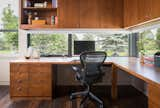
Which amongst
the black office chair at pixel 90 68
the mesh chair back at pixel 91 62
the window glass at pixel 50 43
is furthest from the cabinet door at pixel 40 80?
the window glass at pixel 50 43

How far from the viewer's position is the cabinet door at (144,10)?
283cm

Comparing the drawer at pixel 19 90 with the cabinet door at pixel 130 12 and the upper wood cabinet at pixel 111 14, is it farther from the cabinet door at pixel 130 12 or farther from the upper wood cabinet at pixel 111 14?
the cabinet door at pixel 130 12

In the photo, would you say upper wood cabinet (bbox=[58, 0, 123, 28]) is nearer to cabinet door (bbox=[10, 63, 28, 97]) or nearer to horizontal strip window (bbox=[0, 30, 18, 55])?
cabinet door (bbox=[10, 63, 28, 97])

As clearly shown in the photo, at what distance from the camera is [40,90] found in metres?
3.88

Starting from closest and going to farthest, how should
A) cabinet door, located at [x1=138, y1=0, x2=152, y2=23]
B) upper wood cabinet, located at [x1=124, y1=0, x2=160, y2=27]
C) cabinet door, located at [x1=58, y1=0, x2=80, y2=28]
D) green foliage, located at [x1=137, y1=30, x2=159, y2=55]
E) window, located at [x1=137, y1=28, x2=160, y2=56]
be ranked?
1. upper wood cabinet, located at [x1=124, y1=0, x2=160, y2=27]
2. cabinet door, located at [x1=138, y1=0, x2=152, y2=23]
3. window, located at [x1=137, y1=28, x2=160, y2=56]
4. green foliage, located at [x1=137, y1=30, x2=159, y2=55]
5. cabinet door, located at [x1=58, y1=0, x2=80, y2=28]

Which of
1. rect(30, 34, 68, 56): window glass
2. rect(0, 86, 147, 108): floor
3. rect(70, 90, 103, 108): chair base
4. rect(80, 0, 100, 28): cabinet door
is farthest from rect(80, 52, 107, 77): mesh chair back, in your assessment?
rect(30, 34, 68, 56): window glass

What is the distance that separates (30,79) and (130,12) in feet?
7.26

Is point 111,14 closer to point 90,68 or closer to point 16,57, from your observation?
point 90,68

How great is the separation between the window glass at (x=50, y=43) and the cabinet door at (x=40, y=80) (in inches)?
44.4

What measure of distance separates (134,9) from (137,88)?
6.18 feet

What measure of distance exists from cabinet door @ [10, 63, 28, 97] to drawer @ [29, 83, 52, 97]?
111 millimetres

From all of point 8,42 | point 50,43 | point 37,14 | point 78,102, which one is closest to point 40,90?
point 78,102

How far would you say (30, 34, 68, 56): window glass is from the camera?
4.91 m

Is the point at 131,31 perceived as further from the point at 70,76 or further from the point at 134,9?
the point at 70,76
